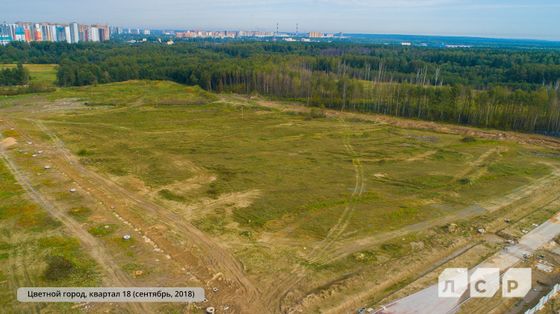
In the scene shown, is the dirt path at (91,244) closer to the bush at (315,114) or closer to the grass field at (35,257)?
the grass field at (35,257)

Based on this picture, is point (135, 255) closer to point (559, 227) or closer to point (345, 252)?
point (345, 252)

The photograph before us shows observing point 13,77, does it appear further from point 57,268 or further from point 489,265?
point 489,265

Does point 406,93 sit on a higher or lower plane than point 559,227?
higher

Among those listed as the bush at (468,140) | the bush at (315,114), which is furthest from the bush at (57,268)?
the bush at (315,114)

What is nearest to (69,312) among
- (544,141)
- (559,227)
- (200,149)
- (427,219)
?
(427,219)

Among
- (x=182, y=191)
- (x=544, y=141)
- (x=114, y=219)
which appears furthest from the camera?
(x=544, y=141)

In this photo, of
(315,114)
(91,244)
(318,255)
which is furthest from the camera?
(315,114)

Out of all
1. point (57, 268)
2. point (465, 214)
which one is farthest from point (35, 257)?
point (465, 214)

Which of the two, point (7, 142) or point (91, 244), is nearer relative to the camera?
point (91, 244)
